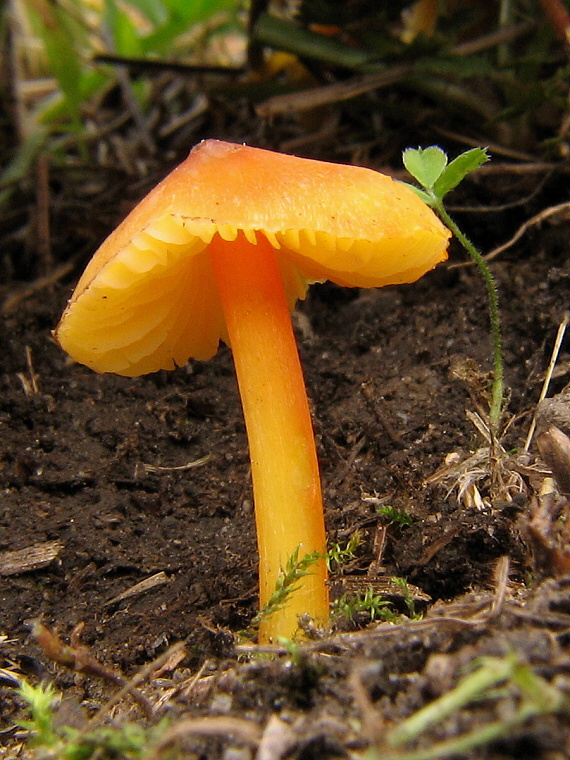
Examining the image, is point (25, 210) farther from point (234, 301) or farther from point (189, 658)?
point (189, 658)

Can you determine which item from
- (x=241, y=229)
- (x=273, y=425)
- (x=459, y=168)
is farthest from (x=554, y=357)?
(x=241, y=229)

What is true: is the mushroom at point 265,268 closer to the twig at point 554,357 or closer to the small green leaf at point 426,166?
the small green leaf at point 426,166

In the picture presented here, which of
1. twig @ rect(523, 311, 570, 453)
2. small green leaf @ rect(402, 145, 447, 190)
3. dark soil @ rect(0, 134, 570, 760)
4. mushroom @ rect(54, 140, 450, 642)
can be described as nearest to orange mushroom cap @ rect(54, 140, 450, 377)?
mushroom @ rect(54, 140, 450, 642)

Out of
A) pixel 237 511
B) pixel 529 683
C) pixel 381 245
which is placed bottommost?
pixel 529 683

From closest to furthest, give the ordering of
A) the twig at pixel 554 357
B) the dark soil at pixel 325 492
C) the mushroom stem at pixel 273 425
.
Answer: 1. the dark soil at pixel 325 492
2. the mushroom stem at pixel 273 425
3. the twig at pixel 554 357

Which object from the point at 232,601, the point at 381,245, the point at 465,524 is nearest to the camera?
the point at 381,245

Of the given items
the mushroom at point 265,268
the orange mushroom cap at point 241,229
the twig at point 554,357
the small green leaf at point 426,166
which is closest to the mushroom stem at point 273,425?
the mushroom at point 265,268

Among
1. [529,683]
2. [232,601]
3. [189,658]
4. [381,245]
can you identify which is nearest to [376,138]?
[381,245]
